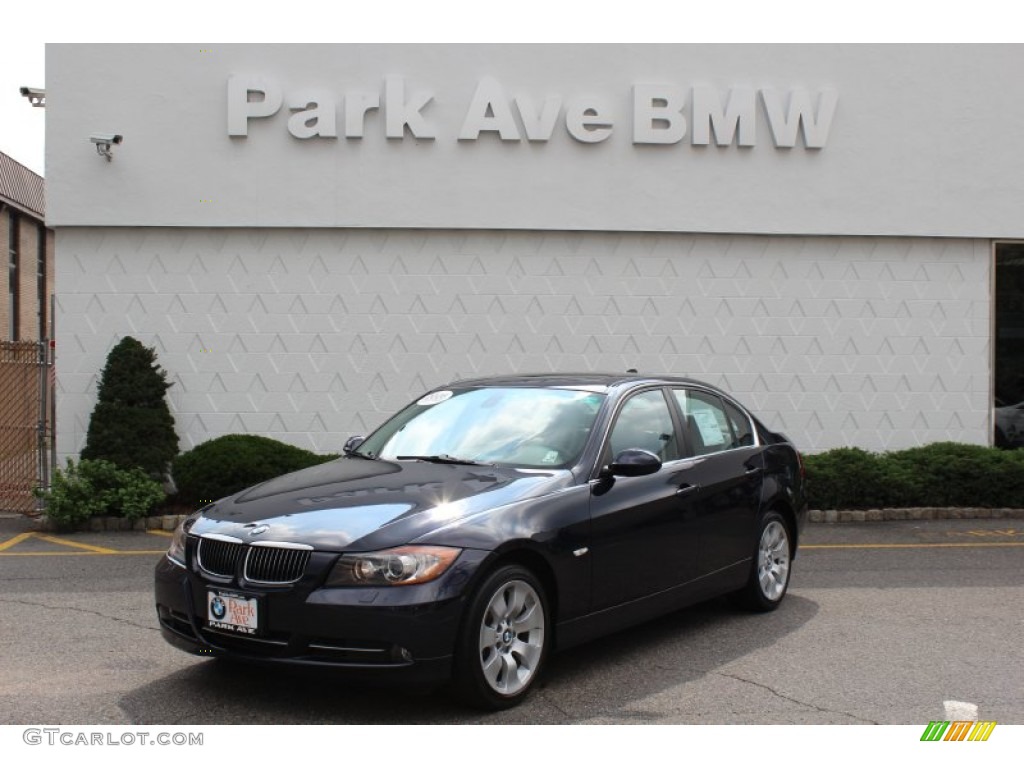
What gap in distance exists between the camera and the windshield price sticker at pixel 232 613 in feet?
16.1

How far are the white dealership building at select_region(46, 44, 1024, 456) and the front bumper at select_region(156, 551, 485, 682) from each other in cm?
824

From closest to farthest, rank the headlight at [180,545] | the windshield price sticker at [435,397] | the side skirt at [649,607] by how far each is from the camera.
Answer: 1. the headlight at [180,545]
2. the side skirt at [649,607]
3. the windshield price sticker at [435,397]

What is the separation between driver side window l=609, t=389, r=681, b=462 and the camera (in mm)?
6312

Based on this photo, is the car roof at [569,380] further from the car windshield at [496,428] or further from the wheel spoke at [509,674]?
the wheel spoke at [509,674]

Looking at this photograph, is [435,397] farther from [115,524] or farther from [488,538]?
[115,524]

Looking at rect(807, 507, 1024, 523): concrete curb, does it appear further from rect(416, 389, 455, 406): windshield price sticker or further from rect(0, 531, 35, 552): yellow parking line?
rect(0, 531, 35, 552): yellow parking line

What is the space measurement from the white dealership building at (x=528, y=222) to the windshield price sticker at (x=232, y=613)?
800cm

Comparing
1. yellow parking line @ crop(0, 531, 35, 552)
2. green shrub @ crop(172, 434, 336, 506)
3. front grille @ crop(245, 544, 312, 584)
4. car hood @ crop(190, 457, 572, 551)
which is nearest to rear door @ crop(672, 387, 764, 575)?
car hood @ crop(190, 457, 572, 551)

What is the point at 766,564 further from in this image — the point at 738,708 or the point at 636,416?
the point at 738,708

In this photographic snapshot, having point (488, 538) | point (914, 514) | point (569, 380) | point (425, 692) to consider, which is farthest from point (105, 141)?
point (914, 514)

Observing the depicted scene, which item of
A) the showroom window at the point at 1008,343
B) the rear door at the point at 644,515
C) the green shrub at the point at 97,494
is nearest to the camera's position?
the rear door at the point at 644,515

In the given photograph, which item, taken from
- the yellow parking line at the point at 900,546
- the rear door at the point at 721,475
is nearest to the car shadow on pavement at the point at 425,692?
the rear door at the point at 721,475

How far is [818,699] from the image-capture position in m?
5.41

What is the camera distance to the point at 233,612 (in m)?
4.99
